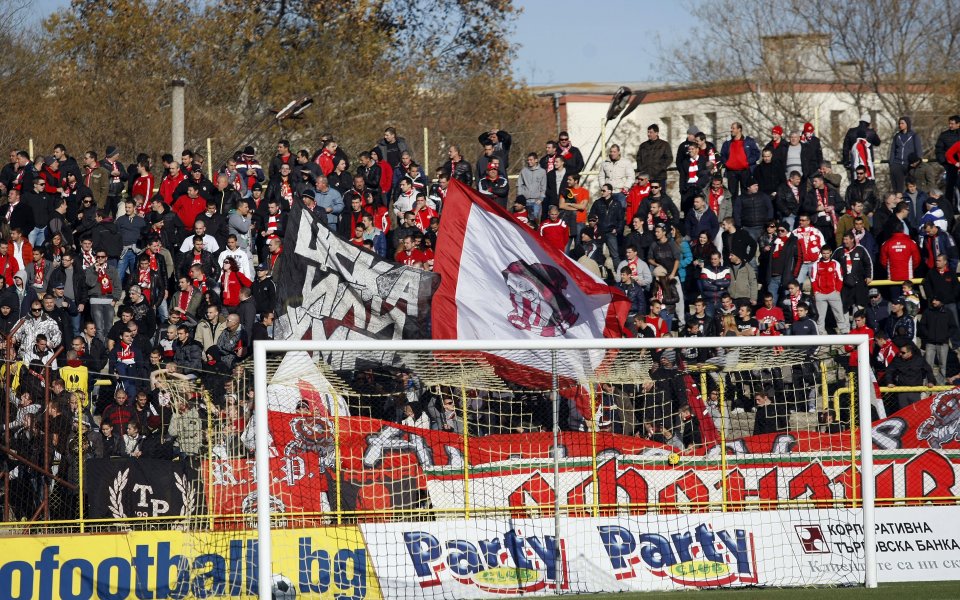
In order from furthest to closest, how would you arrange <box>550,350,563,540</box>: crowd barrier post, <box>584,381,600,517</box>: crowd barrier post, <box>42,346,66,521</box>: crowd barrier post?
<box>42,346,66,521</box>: crowd barrier post
<box>584,381,600,517</box>: crowd barrier post
<box>550,350,563,540</box>: crowd barrier post

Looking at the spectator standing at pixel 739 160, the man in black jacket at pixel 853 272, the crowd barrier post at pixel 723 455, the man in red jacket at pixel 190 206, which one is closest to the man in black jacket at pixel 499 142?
the spectator standing at pixel 739 160

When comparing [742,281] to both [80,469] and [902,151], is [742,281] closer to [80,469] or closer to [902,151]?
[902,151]

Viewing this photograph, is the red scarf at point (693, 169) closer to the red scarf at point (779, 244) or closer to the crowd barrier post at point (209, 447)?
the red scarf at point (779, 244)

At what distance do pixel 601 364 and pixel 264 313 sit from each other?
6.72 m

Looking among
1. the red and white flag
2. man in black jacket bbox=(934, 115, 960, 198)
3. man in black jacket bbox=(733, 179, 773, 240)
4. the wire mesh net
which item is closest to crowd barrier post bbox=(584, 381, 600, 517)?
the wire mesh net

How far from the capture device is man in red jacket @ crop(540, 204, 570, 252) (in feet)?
65.5

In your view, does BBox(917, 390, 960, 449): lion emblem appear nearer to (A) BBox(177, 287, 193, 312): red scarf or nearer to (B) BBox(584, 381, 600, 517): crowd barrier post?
(B) BBox(584, 381, 600, 517): crowd barrier post

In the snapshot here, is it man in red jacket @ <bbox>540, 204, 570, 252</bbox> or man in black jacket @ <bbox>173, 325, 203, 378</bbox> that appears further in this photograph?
man in red jacket @ <bbox>540, 204, 570, 252</bbox>

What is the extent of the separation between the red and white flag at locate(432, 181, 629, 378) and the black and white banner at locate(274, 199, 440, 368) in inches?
33.1

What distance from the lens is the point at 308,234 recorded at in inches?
657

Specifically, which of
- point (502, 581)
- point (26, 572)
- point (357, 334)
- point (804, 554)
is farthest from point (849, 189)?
point (26, 572)

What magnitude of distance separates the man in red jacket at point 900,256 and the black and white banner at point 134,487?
11.1m

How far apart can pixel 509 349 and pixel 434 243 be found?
8585 mm

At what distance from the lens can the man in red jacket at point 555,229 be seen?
1995 centimetres
